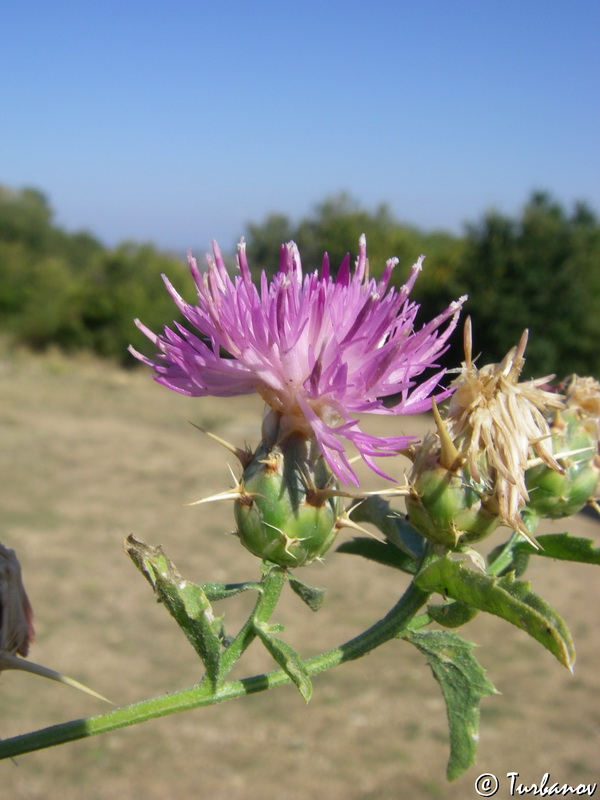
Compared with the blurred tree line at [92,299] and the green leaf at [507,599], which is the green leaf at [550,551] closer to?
the green leaf at [507,599]

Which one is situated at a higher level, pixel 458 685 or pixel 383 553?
pixel 383 553

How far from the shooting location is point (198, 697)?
6.12ft

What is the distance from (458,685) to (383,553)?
1.58 feet

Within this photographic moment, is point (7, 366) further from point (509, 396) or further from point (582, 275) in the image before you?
point (509, 396)

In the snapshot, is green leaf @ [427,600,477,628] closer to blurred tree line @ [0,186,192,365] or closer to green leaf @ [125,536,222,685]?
green leaf @ [125,536,222,685]

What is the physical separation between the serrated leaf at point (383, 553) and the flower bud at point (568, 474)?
41 cm

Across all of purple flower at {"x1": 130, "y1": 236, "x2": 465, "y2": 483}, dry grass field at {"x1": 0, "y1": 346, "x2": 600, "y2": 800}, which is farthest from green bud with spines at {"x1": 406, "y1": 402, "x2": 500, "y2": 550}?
dry grass field at {"x1": 0, "y1": 346, "x2": 600, "y2": 800}

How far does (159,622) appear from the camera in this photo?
14.8 meters

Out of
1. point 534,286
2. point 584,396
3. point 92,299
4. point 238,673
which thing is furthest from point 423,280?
point 584,396

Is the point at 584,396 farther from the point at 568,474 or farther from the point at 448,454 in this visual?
the point at 448,454

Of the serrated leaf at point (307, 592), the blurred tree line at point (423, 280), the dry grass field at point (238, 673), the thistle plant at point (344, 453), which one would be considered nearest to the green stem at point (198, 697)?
the thistle plant at point (344, 453)

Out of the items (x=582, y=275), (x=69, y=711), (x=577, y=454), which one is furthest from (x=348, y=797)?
(x=582, y=275)

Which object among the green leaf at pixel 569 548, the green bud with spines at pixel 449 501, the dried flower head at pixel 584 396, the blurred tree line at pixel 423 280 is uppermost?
the dried flower head at pixel 584 396

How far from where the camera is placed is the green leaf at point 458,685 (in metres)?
1.96
